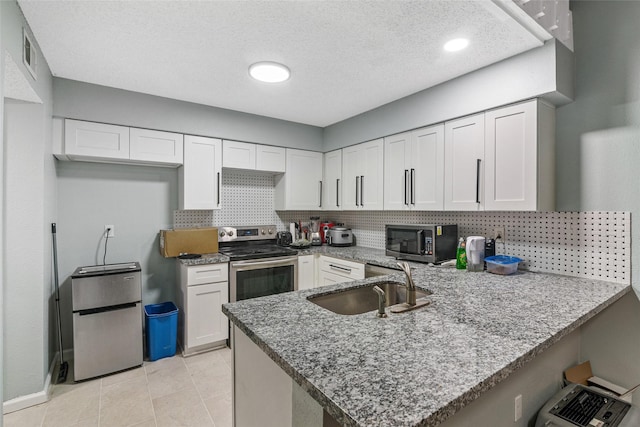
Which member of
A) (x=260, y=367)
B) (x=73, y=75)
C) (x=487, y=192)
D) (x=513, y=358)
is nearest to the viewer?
(x=513, y=358)

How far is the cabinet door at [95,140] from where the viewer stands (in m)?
2.67

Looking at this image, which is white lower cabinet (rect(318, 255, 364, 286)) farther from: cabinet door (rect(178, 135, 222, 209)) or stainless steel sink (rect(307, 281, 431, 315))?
cabinet door (rect(178, 135, 222, 209))

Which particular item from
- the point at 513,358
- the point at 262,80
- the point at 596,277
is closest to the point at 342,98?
the point at 262,80

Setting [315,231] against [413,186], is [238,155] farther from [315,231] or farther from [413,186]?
[413,186]

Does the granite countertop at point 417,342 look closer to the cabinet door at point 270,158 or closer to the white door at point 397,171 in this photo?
the white door at point 397,171

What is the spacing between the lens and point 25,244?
218cm

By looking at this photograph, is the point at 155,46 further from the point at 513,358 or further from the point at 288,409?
the point at 513,358

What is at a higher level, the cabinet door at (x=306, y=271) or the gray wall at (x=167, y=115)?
the gray wall at (x=167, y=115)

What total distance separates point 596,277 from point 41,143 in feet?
13.0

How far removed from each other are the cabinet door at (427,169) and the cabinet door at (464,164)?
60 mm

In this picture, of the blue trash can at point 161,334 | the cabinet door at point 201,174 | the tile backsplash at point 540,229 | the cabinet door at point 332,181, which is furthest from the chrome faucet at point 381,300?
the cabinet door at point 332,181

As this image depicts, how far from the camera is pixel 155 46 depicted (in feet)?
6.93

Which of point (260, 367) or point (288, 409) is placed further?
point (260, 367)

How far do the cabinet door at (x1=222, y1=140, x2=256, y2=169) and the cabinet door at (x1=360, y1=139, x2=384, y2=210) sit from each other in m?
1.27
